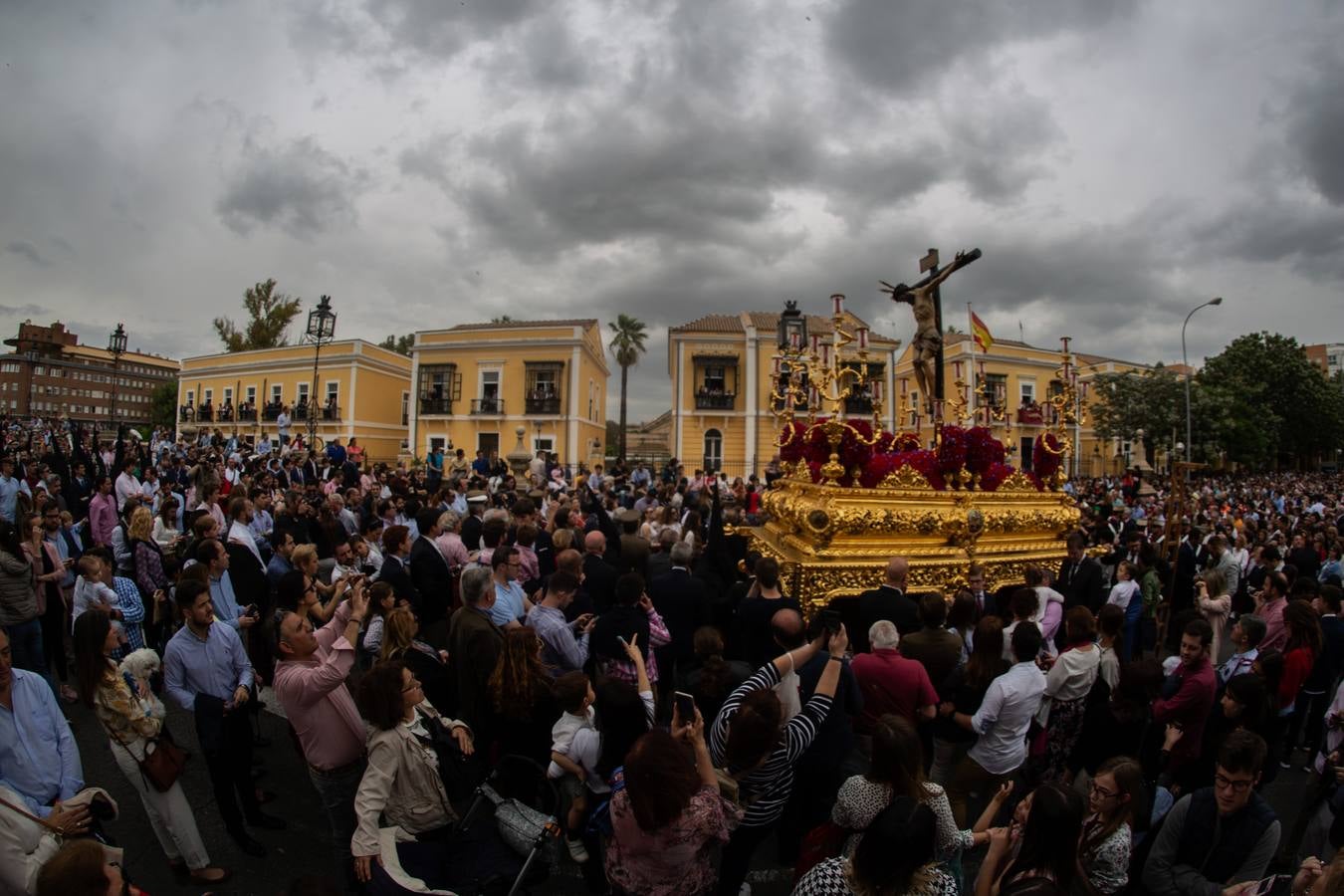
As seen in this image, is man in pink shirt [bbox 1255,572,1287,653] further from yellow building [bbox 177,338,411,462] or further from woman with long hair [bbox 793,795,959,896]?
yellow building [bbox 177,338,411,462]

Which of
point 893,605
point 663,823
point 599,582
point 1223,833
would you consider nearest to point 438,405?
point 599,582

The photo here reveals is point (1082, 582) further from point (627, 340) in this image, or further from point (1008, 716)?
point (627, 340)

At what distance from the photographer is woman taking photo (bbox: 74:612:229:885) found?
334 centimetres

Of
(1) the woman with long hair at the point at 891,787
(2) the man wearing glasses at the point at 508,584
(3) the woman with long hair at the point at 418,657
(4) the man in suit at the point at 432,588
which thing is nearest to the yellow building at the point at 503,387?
(4) the man in suit at the point at 432,588

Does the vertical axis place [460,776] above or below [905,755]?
below

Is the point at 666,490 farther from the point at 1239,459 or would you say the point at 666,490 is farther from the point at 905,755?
the point at 1239,459

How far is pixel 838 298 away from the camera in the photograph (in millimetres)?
7605

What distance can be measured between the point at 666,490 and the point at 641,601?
11.4 metres

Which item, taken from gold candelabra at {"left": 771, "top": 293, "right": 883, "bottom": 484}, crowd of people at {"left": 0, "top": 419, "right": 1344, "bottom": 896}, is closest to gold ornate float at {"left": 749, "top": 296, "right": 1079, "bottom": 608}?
gold candelabra at {"left": 771, "top": 293, "right": 883, "bottom": 484}

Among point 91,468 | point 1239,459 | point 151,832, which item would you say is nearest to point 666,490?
point 91,468

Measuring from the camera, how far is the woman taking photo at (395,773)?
9.83 ft

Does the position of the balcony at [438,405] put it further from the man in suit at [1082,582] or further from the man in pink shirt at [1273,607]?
the man in pink shirt at [1273,607]

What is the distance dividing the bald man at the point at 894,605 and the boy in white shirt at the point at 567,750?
2794mm

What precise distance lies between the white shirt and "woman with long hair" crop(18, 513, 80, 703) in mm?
7285
